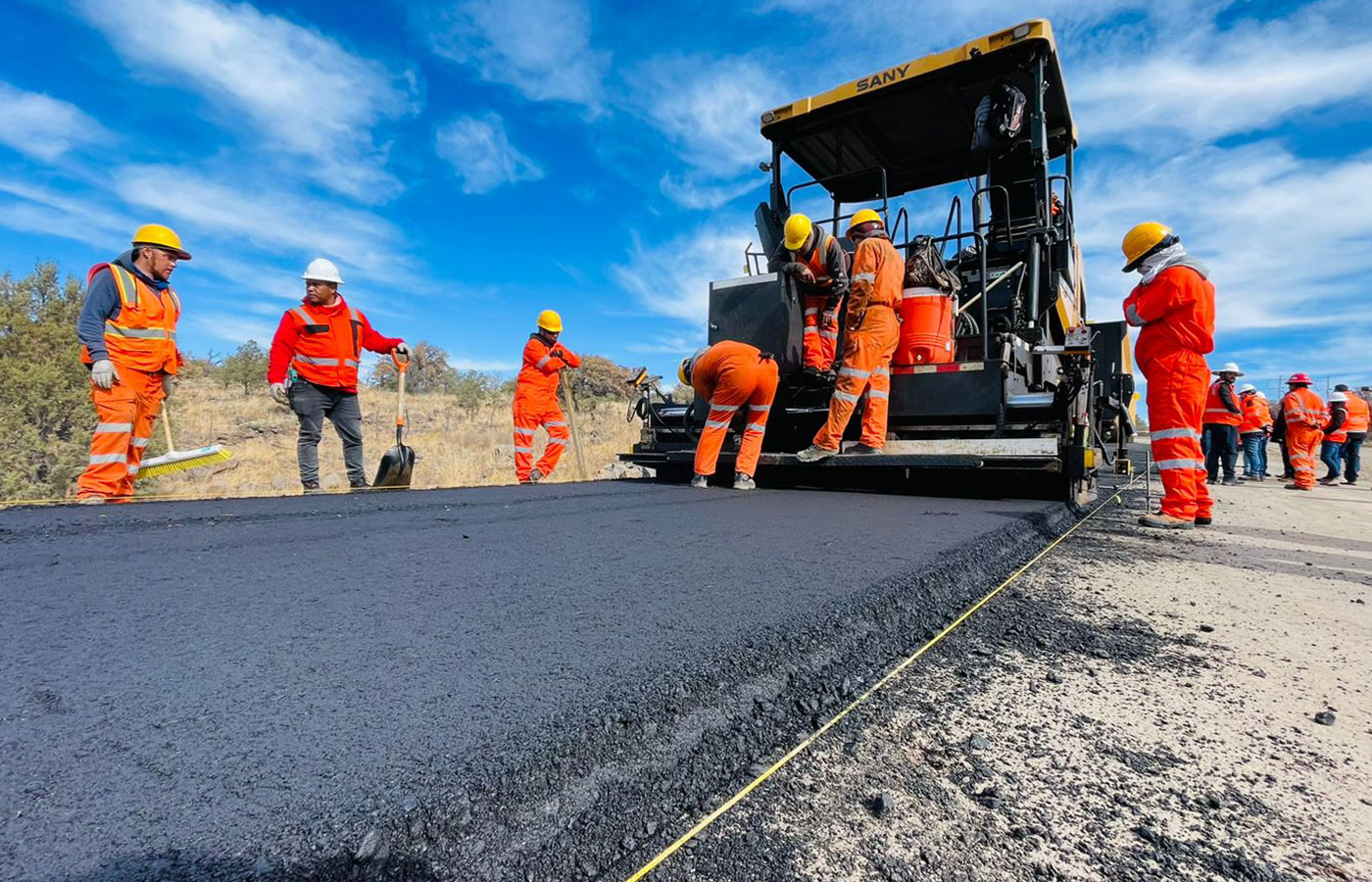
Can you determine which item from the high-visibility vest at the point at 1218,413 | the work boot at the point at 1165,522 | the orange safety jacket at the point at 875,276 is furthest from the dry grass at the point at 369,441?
the high-visibility vest at the point at 1218,413

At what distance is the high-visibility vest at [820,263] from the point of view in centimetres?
463

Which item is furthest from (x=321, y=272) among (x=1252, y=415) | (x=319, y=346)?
(x=1252, y=415)

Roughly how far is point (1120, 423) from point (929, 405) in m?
2.37

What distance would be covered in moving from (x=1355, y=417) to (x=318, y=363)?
14.0 m

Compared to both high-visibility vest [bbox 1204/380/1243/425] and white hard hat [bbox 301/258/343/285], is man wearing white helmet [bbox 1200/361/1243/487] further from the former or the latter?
white hard hat [bbox 301/258/343/285]

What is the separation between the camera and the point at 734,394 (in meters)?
4.57

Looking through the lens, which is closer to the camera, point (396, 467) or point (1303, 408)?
point (396, 467)

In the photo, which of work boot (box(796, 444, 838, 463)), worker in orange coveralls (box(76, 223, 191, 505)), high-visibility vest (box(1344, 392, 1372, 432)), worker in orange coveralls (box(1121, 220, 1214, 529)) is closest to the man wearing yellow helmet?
work boot (box(796, 444, 838, 463))

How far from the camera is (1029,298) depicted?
4723 millimetres

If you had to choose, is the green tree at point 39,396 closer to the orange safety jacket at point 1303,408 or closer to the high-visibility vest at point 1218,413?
the high-visibility vest at point 1218,413

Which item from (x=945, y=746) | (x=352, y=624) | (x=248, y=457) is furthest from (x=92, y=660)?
(x=248, y=457)

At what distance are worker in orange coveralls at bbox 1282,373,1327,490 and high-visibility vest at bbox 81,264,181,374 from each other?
12.2 m

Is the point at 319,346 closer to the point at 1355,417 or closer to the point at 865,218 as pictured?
the point at 865,218

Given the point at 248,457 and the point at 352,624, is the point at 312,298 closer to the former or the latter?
the point at 352,624
